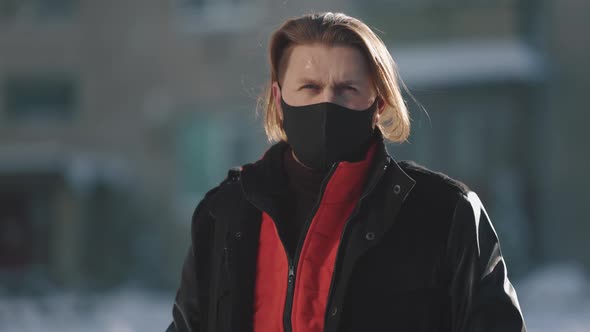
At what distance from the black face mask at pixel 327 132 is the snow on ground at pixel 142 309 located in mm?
8376

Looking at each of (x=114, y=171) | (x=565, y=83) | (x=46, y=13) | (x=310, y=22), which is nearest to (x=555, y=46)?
(x=565, y=83)

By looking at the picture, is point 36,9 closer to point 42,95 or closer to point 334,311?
point 42,95

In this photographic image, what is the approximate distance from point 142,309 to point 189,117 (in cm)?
574

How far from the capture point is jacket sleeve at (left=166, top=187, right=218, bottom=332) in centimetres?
259

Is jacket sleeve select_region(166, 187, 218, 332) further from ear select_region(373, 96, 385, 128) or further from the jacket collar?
ear select_region(373, 96, 385, 128)

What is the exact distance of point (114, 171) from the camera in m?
21.0

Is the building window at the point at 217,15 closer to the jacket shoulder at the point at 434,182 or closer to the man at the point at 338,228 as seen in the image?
the man at the point at 338,228

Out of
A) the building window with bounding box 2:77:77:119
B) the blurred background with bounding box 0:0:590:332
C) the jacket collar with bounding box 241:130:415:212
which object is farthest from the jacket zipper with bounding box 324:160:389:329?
the building window with bounding box 2:77:77:119

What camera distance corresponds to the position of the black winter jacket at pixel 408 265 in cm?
230

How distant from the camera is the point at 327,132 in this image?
2463 mm

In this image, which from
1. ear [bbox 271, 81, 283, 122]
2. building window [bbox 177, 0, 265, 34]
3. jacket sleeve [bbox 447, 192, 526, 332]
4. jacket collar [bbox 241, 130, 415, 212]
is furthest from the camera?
building window [bbox 177, 0, 265, 34]

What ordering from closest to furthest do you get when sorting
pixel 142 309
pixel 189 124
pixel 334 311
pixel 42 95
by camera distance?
pixel 334 311, pixel 142 309, pixel 189 124, pixel 42 95

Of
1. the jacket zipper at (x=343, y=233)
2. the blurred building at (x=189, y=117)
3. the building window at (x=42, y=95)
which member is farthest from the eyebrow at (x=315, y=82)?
the building window at (x=42, y=95)

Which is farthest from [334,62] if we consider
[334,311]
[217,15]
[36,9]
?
[36,9]
